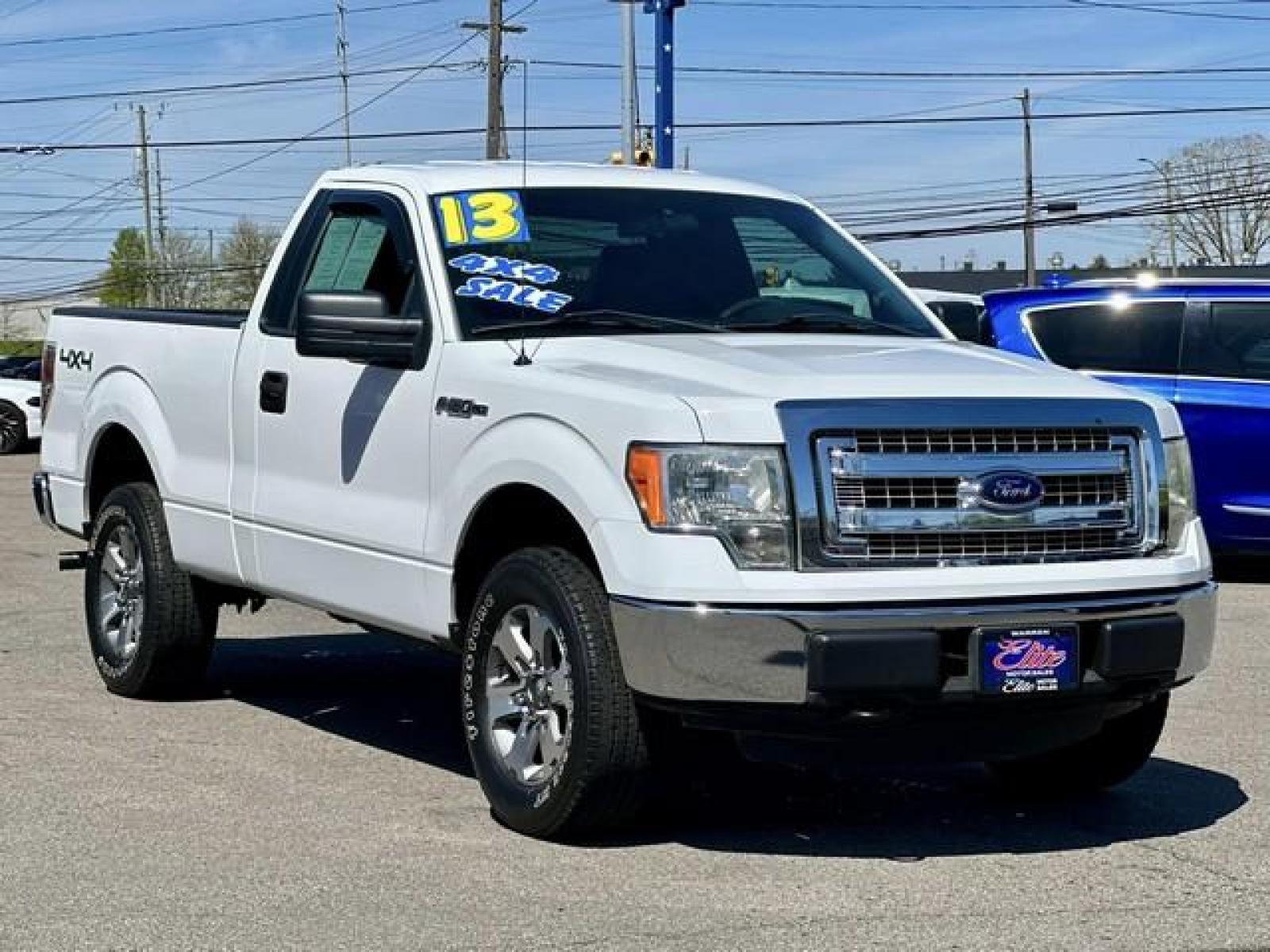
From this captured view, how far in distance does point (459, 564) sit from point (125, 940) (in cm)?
175

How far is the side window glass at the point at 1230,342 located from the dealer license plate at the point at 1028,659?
754 cm

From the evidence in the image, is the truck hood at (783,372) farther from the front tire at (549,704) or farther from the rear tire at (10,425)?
the rear tire at (10,425)

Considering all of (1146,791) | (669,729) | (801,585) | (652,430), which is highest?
(652,430)

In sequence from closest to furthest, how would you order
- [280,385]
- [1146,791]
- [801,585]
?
[801,585]
[1146,791]
[280,385]

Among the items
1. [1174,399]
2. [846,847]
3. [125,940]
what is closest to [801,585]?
[846,847]

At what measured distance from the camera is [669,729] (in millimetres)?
5891

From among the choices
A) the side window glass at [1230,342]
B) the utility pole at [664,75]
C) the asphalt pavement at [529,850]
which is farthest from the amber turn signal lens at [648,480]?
the utility pole at [664,75]

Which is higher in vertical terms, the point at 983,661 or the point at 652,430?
the point at 652,430

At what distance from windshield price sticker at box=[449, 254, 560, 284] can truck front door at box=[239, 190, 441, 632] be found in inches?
6.0

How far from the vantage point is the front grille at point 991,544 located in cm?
560

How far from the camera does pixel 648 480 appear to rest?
561cm

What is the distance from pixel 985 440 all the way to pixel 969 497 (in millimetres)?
163

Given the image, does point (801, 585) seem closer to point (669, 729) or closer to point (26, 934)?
point (669, 729)

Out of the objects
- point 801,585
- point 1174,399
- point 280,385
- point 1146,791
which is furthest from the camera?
point 1174,399
